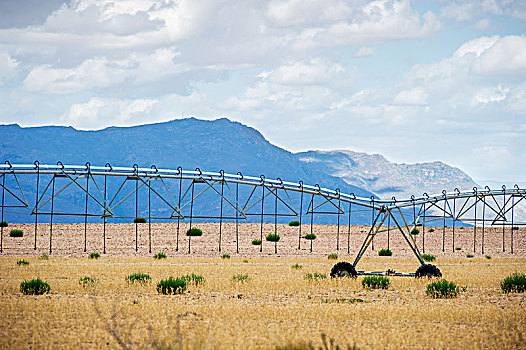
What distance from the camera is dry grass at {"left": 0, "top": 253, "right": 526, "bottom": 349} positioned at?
669 inches

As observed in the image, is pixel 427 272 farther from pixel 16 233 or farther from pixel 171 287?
pixel 16 233

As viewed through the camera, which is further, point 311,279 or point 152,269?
point 152,269

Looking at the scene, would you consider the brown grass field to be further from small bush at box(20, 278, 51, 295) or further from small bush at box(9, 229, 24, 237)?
small bush at box(9, 229, 24, 237)

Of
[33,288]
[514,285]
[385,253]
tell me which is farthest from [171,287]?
[385,253]

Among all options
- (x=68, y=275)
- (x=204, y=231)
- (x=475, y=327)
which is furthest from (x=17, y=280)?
(x=204, y=231)

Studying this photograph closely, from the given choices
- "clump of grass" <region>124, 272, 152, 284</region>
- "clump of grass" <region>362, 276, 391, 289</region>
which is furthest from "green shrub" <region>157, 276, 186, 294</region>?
"clump of grass" <region>362, 276, 391, 289</region>

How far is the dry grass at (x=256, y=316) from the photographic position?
1700cm

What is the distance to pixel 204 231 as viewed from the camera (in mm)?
79938

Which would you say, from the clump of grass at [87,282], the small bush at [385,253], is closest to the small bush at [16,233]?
the small bush at [385,253]

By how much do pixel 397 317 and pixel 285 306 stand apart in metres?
4.08

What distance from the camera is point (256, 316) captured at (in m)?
20.7

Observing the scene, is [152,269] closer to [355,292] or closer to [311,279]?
[311,279]

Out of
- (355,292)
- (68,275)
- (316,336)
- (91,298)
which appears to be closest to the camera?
(316,336)

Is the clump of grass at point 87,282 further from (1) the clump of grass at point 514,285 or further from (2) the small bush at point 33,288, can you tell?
Answer: (1) the clump of grass at point 514,285
